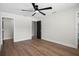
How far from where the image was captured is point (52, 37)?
16.3 feet

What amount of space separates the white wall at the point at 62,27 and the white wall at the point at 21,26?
5.67ft

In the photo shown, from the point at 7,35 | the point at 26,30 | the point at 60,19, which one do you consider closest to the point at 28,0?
the point at 60,19

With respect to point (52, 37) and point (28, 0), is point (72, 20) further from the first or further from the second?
point (28, 0)

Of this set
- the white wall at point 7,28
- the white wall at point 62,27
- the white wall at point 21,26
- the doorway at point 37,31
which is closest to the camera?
the white wall at point 62,27

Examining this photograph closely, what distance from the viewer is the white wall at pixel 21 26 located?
484 cm

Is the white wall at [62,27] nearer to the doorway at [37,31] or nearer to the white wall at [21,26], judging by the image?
the doorway at [37,31]

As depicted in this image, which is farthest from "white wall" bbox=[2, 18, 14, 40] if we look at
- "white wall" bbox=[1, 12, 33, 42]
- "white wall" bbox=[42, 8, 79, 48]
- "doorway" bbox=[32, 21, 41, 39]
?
"white wall" bbox=[42, 8, 79, 48]

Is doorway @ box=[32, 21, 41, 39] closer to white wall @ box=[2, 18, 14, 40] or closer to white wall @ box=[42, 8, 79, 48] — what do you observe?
white wall @ box=[42, 8, 79, 48]

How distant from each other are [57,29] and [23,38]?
3.06m

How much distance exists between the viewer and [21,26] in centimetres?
529

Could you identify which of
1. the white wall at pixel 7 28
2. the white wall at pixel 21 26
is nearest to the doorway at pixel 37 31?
the white wall at pixel 21 26

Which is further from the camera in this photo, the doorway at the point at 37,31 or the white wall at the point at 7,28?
the doorway at the point at 37,31

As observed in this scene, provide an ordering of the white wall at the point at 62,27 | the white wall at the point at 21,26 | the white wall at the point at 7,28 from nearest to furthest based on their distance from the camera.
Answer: the white wall at the point at 62,27, the white wall at the point at 21,26, the white wall at the point at 7,28

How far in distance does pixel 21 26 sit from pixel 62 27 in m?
3.34
